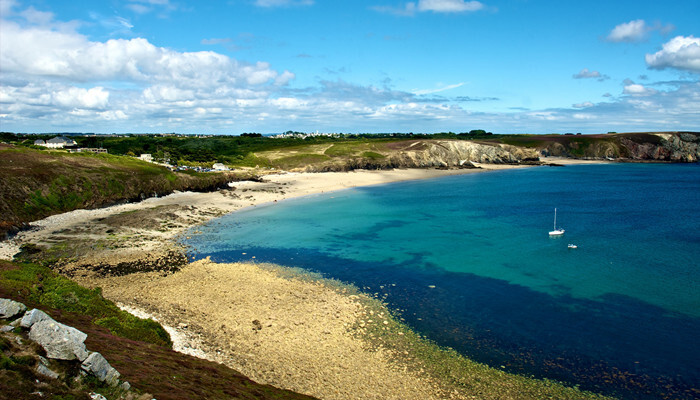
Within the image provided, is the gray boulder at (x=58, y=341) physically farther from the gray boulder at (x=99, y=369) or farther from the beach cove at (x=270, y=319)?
the beach cove at (x=270, y=319)

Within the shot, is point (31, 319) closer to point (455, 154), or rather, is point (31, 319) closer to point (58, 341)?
point (58, 341)

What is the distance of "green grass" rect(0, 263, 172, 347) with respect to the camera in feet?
58.7

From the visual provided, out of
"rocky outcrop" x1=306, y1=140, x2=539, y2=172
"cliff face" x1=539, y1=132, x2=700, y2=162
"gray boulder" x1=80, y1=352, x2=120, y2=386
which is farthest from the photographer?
"cliff face" x1=539, y1=132, x2=700, y2=162

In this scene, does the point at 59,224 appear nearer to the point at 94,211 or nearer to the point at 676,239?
the point at 94,211

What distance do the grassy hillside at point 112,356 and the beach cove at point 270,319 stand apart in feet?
8.25

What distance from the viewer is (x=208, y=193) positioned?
70312 mm

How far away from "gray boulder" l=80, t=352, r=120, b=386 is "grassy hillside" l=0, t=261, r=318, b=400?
0.84ft

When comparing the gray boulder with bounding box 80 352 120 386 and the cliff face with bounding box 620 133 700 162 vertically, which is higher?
the cliff face with bounding box 620 133 700 162

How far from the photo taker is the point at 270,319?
78.7 ft

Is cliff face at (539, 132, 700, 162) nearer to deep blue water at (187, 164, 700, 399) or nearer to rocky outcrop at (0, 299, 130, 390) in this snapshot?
deep blue water at (187, 164, 700, 399)

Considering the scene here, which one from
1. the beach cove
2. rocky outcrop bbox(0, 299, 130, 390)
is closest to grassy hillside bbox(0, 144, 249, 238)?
the beach cove

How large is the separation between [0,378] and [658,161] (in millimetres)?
204302

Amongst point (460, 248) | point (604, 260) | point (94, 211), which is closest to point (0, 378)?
point (460, 248)

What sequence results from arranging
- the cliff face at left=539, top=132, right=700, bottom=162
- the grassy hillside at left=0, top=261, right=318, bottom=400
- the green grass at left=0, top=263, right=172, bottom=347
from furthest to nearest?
the cliff face at left=539, top=132, right=700, bottom=162 < the green grass at left=0, top=263, right=172, bottom=347 < the grassy hillside at left=0, top=261, right=318, bottom=400
